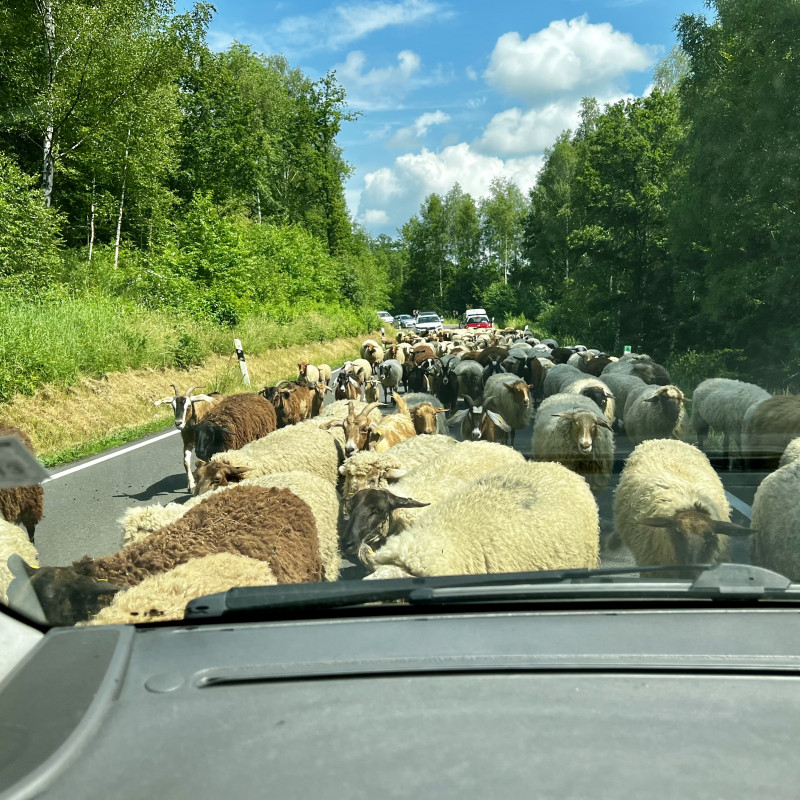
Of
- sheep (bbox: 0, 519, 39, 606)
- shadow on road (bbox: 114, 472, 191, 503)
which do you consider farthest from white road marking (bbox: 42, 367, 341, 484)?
sheep (bbox: 0, 519, 39, 606)

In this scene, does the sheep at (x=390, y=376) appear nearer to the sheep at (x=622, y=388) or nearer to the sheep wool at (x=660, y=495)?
the sheep at (x=622, y=388)

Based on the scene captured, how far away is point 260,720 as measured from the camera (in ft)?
5.04

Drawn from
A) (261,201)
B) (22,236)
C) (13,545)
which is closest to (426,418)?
(13,545)

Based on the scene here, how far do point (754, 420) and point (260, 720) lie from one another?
924cm

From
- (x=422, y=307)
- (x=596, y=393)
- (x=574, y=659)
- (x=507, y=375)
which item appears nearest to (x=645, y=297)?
(x=507, y=375)

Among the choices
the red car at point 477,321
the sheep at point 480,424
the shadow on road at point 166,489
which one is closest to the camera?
the shadow on road at point 166,489

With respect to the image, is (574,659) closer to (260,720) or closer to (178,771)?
(260,720)

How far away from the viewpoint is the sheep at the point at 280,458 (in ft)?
21.9

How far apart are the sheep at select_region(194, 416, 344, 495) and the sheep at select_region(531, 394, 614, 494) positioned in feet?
8.33

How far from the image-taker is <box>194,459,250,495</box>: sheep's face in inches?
258

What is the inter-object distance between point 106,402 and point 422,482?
925 cm

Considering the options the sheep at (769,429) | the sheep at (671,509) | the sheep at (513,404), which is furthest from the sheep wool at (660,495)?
the sheep at (513,404)

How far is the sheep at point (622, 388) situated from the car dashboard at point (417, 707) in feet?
35.5

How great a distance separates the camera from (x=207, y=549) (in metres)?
3.99
